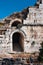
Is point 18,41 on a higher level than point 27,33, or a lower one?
lower

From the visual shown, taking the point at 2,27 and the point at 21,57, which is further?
the point at 2,27

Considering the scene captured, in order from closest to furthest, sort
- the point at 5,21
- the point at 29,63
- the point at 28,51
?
the point at 29,63, the point at 28,51, the point at 5,21

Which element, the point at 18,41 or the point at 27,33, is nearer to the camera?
the point at 27,33

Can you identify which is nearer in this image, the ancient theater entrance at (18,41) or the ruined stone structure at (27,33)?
the ruined stone structure at (27,33)

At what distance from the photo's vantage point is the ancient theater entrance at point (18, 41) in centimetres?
4685

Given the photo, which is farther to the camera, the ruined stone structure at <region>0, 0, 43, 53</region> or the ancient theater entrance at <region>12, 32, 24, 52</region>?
the ancient theater entrance at <region>12, 32, 24, 52</region>

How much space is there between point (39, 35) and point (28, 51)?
2894mm

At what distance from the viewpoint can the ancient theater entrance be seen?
46847mm

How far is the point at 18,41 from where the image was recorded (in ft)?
160

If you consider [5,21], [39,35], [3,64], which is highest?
[5,21]

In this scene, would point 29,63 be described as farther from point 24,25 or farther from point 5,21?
point 5,21

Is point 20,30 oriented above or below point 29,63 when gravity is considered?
above

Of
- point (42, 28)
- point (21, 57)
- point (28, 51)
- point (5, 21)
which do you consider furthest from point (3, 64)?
point (5, 21)

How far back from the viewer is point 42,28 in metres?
45.8
